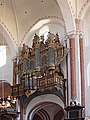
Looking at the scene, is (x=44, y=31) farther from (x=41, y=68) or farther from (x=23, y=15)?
(x=41, y=68)

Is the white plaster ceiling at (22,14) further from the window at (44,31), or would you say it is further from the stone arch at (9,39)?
the window at (44,31)

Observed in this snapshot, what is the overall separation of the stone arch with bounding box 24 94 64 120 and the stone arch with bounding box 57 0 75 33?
174 inches

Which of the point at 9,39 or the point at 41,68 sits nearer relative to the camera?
the point at 41,68

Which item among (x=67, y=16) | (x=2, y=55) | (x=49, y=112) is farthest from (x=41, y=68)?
(x=2, y=55)

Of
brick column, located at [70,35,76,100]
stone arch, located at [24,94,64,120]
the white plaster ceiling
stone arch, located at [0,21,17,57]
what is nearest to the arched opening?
stone arch, located at [24,94,64,120]

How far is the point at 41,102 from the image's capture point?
22188mm

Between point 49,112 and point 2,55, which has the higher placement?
point 2,55

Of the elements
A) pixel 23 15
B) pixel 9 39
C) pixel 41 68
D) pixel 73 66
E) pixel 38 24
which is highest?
pixel 23 15

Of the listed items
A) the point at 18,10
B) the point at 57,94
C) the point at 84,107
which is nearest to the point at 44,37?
the point at 18,10

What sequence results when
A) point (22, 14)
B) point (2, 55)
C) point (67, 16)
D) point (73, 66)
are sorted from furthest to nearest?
point (2, 55) → point (22, 14) → point (67, 16) → point (73, 66)

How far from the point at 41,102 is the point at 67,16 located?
5858 mm

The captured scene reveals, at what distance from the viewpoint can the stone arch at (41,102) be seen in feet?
70.6

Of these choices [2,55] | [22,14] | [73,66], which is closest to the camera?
[73,66]

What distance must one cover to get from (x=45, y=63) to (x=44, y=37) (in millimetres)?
3099
